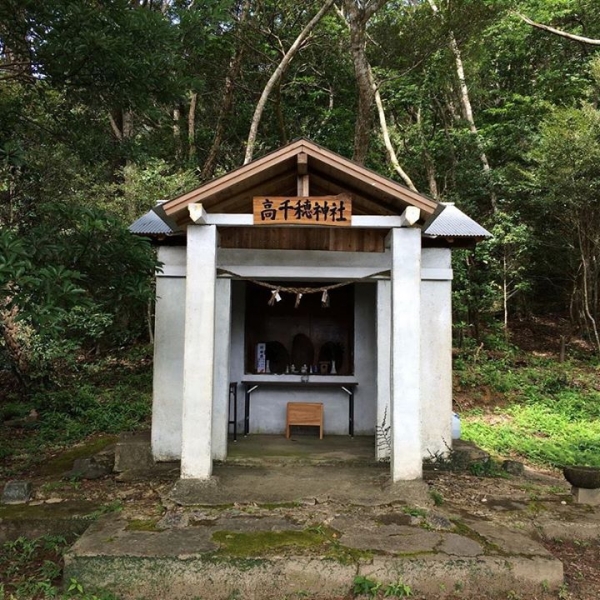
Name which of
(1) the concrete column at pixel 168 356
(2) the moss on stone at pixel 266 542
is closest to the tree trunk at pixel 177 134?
(1) the concrete column at pixel 168 356

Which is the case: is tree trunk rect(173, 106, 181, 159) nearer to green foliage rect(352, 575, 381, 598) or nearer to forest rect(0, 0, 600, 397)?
forest rect(0, 0, 600, 397)

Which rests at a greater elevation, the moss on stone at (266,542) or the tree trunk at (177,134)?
the tree trunk at (177,134)

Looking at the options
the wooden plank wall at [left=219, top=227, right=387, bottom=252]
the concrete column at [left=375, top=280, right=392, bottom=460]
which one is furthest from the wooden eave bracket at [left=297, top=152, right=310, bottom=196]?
the concrete column at [left=375, top=280, right=392, bottom=460]

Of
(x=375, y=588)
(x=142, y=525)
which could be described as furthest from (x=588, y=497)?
(x=142, y=525)

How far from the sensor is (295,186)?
6809 millimetres

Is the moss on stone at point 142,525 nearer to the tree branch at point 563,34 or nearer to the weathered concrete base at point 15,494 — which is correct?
the weathered concrete base at point 15,494

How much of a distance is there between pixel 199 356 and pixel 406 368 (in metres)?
2.34

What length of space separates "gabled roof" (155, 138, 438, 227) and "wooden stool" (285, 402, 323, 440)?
127 inches

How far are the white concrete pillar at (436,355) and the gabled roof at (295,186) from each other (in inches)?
56.3

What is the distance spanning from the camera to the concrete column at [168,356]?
712 cm

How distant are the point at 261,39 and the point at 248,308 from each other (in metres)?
9.79

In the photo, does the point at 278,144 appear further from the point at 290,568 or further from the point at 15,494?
the point at 290,568

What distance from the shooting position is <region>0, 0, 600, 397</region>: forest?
11.7 meters

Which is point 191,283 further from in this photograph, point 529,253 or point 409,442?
point 529,253
